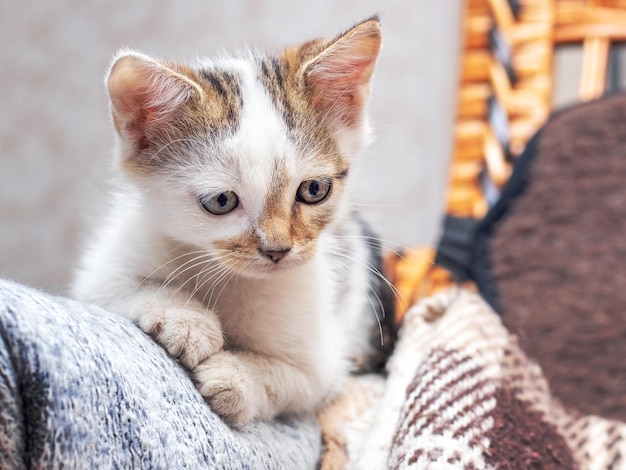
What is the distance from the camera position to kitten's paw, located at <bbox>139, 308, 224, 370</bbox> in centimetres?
61

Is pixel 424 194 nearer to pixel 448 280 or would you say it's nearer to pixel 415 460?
pixel 448 280

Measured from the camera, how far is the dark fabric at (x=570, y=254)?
1074mm

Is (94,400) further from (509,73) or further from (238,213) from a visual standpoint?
(509,73)

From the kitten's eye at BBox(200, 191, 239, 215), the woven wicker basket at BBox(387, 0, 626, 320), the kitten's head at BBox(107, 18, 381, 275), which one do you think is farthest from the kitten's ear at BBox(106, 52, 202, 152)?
the woven wicker basket at BBox(387, 0, 626, 320)

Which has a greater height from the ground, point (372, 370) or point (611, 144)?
point (611, 144)

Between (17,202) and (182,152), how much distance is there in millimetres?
930

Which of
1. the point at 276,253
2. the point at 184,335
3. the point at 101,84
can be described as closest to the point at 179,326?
the point at 184,335

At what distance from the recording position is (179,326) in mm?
615

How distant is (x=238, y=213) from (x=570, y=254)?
0.69 meters

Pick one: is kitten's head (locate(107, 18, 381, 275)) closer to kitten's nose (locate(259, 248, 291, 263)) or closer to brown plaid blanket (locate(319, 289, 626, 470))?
kitten's nose (locate(259, 248, 291, 263))

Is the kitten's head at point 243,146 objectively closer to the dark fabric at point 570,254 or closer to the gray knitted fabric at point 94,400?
the gray knitted fabric at point 94,400

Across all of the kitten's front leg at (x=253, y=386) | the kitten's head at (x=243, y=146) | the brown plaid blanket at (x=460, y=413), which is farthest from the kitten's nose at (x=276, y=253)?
the brown plaid blanket at (x=460, y=413)

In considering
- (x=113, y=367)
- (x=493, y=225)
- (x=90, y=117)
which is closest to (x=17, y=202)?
(x=90, y=117)

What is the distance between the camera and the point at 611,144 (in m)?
1.16
